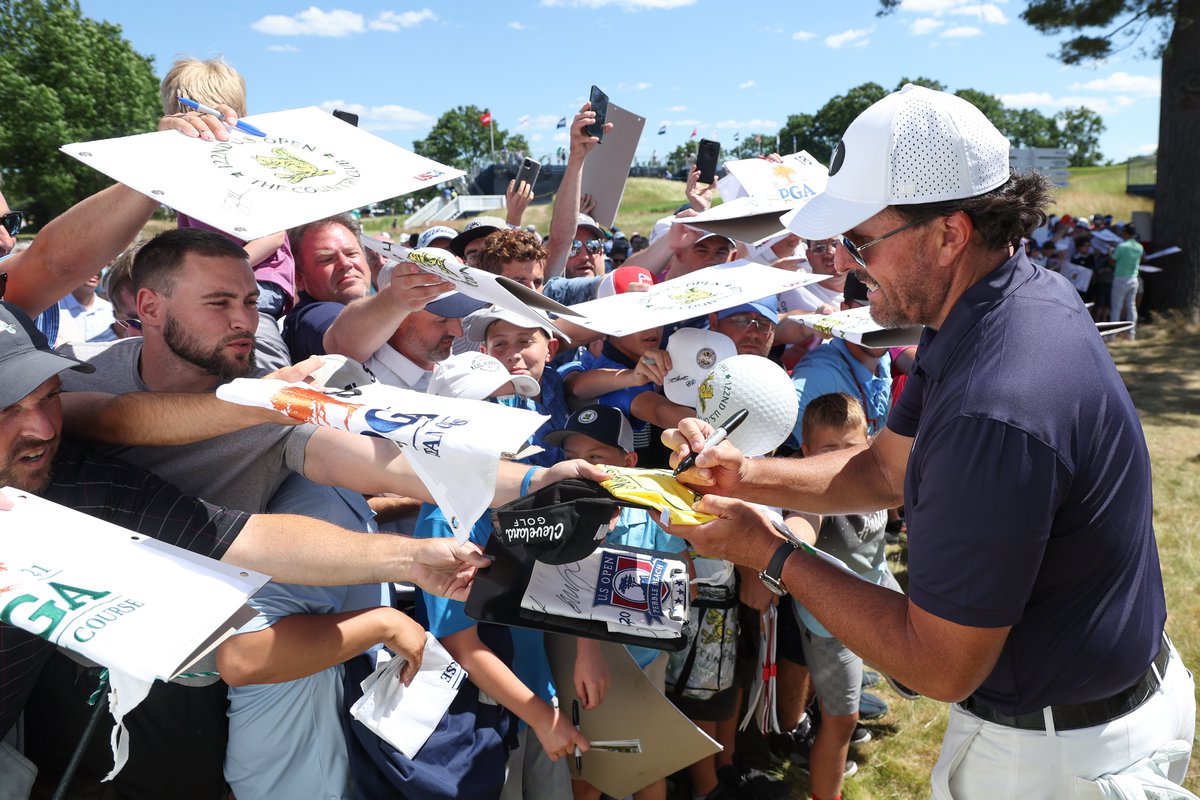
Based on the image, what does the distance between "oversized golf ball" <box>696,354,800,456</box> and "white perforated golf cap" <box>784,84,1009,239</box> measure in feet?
2.62

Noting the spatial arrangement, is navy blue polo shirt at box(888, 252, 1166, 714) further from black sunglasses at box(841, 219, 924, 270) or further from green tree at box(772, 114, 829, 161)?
green tree at box(772, 114, 829, 161)

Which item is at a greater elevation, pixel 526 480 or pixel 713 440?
pixel 713 440

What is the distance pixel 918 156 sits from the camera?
5.91 ft

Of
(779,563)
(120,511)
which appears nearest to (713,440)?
(779,563)

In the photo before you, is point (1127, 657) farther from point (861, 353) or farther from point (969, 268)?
point (861, 353)

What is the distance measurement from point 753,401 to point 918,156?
1008 mm

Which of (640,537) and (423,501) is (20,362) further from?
(640,537)

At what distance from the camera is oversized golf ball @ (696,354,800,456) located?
2.61 metres

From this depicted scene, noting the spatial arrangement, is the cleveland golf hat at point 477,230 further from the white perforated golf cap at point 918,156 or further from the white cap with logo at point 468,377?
the white perforated golf cap at point 918,156

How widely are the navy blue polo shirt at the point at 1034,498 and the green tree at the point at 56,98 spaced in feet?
112

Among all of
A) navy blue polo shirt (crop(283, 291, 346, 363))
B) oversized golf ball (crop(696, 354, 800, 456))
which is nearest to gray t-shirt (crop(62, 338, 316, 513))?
navy blue polo shirt (crop(283, 291, 346, 363))

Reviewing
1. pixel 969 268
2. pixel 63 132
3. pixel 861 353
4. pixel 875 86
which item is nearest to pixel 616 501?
pixel 969 268

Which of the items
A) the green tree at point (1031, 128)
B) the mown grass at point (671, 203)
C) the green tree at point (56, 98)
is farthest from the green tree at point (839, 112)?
the green tree at point (56, 98)

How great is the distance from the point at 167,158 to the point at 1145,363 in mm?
14123
